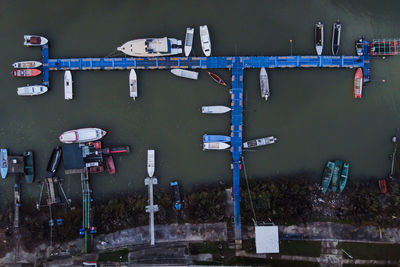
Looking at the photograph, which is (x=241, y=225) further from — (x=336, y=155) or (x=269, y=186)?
(x=336, y=155)

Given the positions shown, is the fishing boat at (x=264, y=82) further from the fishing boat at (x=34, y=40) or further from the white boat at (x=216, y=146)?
the fishing boat at (x=34, y=40)

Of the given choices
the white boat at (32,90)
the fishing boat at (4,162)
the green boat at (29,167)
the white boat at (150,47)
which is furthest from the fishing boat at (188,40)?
the fishing boat at (4,162)

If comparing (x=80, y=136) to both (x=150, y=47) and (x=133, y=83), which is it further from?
(x=150, y=47)

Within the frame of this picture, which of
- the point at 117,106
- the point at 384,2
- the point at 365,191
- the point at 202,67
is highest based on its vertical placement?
the point at 384,2

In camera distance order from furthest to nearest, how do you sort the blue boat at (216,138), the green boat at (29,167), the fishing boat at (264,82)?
1. the blue boat at (216,138)
2. the fishing boat at (264,82)
3. the green boat at (29,167)

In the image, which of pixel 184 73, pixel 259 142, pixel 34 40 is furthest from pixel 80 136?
pixel 259 142

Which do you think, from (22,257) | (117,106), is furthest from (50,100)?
(22,257)

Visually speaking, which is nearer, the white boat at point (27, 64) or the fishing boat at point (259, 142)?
the white boat at point (27, 64)
